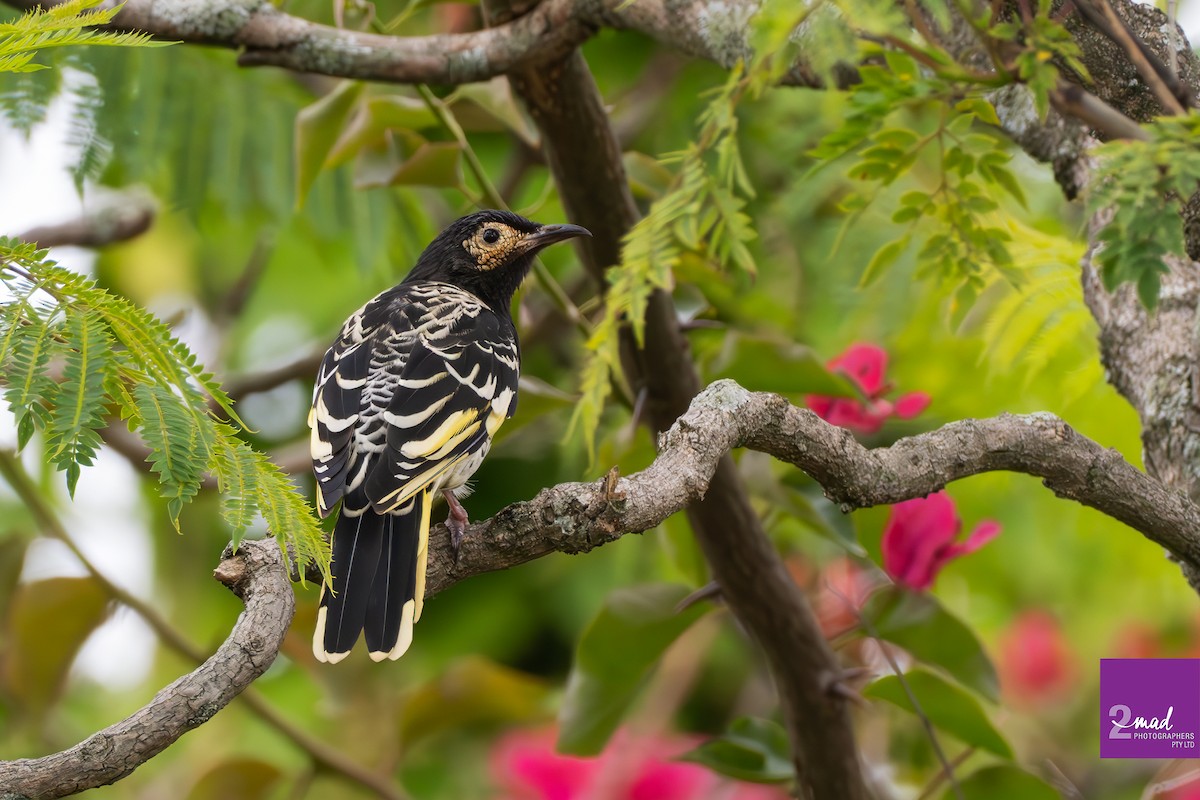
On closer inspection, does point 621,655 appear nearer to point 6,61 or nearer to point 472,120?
point 472,120

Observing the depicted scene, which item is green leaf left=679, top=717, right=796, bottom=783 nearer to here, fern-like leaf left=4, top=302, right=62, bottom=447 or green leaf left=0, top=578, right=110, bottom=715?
green leaf left=0, top=578, right=110, bottom=715

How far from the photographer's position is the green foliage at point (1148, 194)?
1.57m

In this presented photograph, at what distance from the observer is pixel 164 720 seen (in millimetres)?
1458

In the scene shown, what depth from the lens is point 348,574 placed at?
7.62ft

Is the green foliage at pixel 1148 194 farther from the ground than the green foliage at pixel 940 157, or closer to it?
farther from the ground

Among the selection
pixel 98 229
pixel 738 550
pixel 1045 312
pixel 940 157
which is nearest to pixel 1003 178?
pixel 940 157

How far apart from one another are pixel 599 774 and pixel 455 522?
42.0 inches

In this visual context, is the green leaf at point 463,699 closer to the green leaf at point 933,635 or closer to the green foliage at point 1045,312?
the green leaf at point 933,635

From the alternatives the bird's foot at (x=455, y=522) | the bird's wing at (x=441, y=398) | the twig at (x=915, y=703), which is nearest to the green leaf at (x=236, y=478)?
the bird's foot at (x=455, y=522)

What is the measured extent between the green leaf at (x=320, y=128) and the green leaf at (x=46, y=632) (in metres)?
1.17

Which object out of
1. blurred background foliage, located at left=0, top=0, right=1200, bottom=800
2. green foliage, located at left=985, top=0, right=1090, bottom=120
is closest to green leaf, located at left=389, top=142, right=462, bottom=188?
blurred background foliage, located at left=0, top=0, right=1200, bottom=800

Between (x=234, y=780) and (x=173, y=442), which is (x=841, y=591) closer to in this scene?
(x=234, y=780)

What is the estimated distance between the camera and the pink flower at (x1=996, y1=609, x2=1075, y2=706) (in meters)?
4.20

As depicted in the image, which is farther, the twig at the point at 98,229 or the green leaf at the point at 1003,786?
the twig at the point at 98,229
